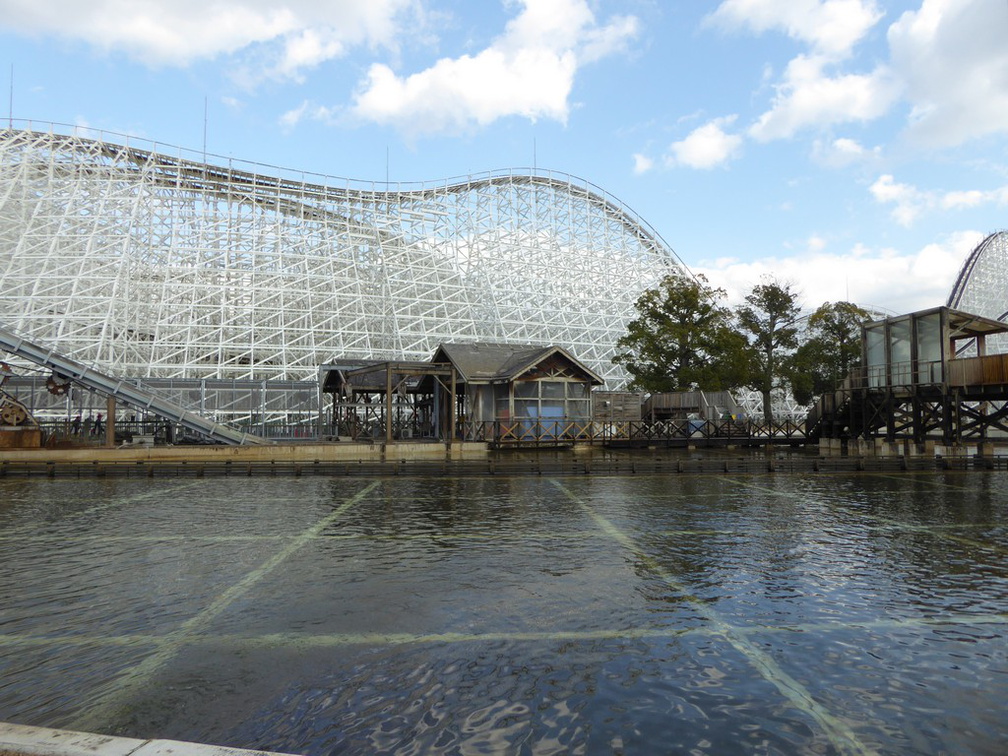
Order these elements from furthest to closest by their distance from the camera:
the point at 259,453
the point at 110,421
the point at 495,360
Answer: the point at 495,360 < the point at 110,421 < the point at 259,453

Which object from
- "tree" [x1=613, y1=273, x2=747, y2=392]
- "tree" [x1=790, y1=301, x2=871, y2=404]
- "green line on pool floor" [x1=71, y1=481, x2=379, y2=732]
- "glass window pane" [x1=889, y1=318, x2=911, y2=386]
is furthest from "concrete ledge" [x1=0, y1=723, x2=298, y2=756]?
"tree" [x1=790, y1=301, x2=871, y2=404]

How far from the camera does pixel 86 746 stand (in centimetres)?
296

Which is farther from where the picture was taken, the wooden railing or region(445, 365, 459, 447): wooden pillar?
the wooden railing

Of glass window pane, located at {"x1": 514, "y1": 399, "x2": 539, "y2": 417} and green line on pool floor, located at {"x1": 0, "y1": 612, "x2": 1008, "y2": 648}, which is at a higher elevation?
glass window pane, located at {"x1": 514, "y1": 399, "x2": 539, "y2": 417}

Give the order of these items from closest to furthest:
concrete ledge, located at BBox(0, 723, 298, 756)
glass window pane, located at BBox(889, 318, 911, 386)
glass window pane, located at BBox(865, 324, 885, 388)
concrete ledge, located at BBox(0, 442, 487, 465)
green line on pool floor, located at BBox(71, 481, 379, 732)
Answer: concrete ledge, located at BBox(0, 723, 298, 756) → green line on pool floor, located at BBox(71, 481, 379, 732) → concrete ledge, located at BBox(0, 442, 487, 465) → glass window pane, located at BBox(889, 318, 911, 386) → glass window pane, located at BBox(865, 324, 885, 388)

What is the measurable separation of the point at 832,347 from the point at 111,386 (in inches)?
1319

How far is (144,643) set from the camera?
536cm

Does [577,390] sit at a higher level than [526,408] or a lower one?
higher

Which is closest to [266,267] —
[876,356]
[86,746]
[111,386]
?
[111,386]

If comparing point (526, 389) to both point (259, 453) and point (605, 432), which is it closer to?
point (605, 432)

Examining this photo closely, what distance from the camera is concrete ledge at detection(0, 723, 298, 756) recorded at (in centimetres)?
288

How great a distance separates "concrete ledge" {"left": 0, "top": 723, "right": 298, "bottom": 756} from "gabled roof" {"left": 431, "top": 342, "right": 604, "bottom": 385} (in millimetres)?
22543

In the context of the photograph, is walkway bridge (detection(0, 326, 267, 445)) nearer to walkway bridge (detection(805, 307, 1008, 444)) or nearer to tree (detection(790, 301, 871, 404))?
walkway bridge (detection(805, 307, 1008, 444))

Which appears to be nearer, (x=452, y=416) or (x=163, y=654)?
(x=163, y=654)
